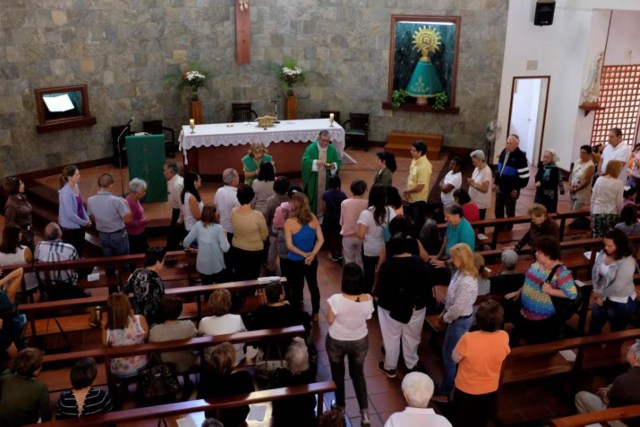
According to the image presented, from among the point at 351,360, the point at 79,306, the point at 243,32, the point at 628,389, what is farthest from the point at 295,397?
the point at 243,32

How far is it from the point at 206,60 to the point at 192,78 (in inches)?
34.8

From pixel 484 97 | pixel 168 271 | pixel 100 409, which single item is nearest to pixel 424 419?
pixel 100 409

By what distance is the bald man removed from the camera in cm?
864

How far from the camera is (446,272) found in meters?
6.66

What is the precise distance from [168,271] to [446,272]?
3400 mm

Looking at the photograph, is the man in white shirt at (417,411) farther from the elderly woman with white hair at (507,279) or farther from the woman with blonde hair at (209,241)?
the woman with blonde hair at (209,241)

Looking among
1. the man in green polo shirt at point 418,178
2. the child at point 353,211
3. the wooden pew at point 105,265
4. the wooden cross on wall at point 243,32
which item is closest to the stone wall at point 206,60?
the wooden cross on wall at point 243,32

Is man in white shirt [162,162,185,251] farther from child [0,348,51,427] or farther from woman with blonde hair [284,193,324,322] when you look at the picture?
child [0,348,51,427]

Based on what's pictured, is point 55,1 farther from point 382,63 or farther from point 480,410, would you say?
point 480,410

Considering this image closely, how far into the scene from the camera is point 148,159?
1002 centimetres

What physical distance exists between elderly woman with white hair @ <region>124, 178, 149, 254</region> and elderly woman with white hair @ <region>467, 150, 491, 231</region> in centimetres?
406

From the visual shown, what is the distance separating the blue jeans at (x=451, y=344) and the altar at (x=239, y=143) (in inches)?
253

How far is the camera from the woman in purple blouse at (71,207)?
7.43 metres

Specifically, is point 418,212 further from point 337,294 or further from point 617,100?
point 617,100
